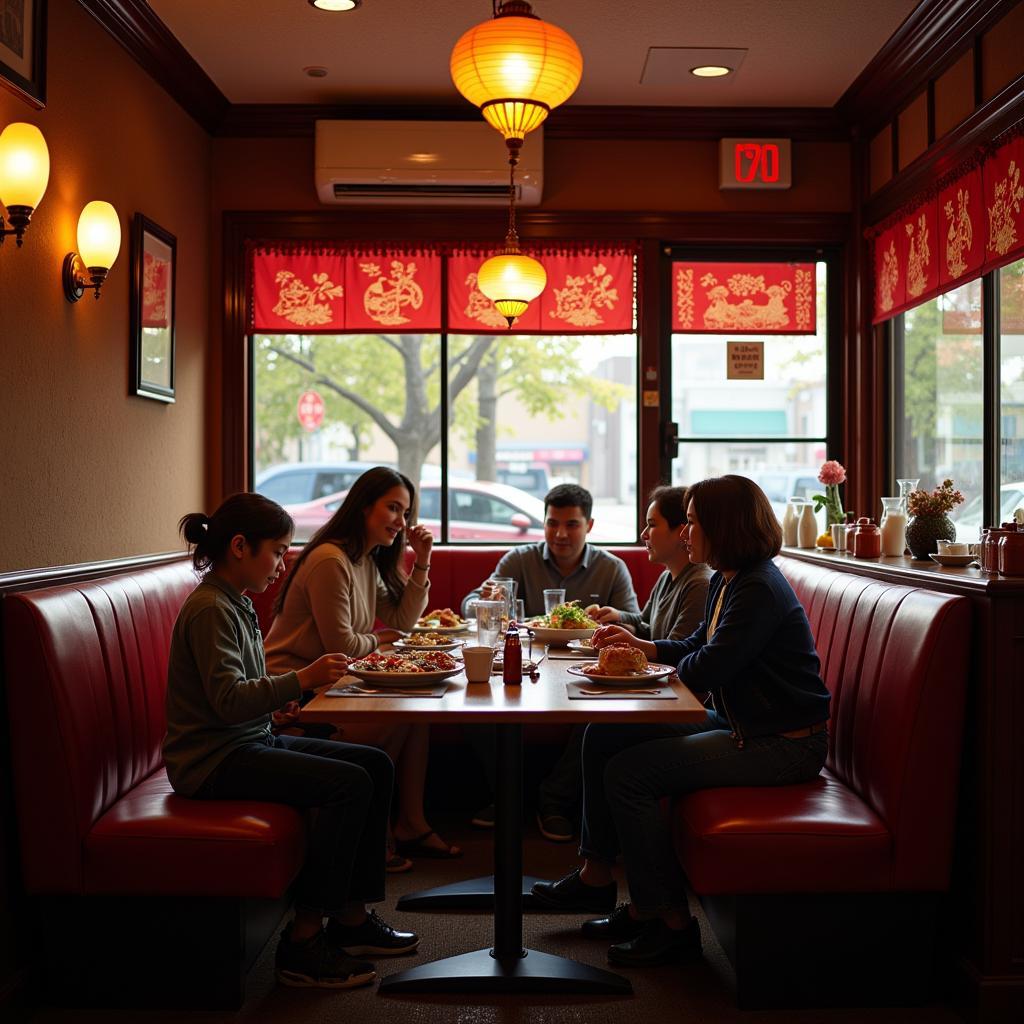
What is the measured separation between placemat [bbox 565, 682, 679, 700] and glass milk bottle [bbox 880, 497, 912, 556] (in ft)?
4.08

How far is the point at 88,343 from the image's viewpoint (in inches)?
143

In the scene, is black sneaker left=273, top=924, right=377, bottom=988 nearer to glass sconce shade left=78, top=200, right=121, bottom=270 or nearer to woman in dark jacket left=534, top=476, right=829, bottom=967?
woman in dark jacket left=534, top=476, right=829, bottom=967

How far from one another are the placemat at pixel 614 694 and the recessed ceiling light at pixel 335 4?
2.69 meters

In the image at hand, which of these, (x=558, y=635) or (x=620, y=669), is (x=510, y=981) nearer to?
(x=620, y=669)

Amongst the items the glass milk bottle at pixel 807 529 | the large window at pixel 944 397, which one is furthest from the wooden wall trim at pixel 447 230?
the glass milk bottle at pixel 807 529

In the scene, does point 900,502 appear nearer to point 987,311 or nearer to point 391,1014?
point 987,311

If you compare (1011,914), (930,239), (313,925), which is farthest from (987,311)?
(313,925)

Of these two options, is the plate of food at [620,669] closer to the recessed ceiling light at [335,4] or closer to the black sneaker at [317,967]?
the black sneaker at [317,967]

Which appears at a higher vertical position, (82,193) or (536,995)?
(82,193)

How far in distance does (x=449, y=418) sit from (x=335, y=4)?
1963mm

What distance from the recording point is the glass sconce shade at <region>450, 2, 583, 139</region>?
2855 mm

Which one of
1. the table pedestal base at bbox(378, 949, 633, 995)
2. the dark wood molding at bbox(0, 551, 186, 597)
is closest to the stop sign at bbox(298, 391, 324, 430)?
the dark wood molding at bbox(0, 551, 186, 597)

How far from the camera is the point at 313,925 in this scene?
2760mm

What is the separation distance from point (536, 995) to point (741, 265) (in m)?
3.62
